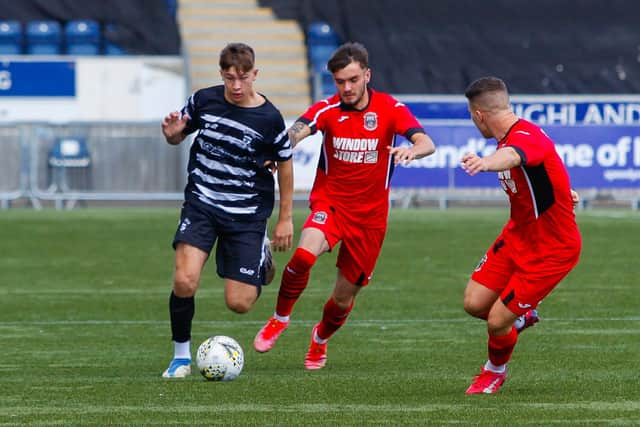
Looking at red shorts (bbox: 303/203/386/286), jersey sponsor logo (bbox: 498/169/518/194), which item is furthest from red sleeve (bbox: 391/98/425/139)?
jersey sponsor logo (bbox: 498/169/518/194)

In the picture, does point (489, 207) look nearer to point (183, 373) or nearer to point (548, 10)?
point (548, 10)

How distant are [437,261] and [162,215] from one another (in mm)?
6825

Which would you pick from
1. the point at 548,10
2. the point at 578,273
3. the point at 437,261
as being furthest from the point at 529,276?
the point at 548,10

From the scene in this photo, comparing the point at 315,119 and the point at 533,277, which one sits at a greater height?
the point at 315,119

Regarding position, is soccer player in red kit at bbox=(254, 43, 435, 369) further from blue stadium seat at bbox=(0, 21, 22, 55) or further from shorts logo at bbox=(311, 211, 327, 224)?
blue stadium seat at bbox=(0, 21, 22, 55)

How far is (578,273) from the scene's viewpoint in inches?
589

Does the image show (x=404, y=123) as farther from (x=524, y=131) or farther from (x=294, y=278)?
(x=524, y=131)

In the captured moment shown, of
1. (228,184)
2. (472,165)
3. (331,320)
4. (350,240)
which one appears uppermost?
(472,165)

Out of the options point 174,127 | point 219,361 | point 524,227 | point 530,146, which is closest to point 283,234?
point 174,127

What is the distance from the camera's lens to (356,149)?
30.5 feet

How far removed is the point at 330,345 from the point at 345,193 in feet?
4.34

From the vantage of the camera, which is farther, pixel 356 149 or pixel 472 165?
pixel 356 149

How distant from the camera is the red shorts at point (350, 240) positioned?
368 inches

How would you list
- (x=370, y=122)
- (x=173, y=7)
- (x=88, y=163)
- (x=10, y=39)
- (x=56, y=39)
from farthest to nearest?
1. (x=173, y=7)
2. (x=56, y=39)
3. (x=10, y=39)
4. (x=88, y=163)
5. (x=370, y=122)
